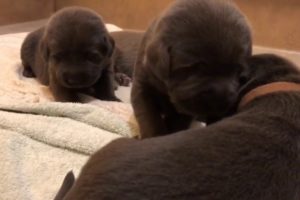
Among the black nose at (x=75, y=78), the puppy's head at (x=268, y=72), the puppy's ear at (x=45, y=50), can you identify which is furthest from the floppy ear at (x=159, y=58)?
the puppy's ear at (x=45, y=50)

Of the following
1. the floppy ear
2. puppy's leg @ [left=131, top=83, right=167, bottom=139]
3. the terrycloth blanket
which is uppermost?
the floppy ear

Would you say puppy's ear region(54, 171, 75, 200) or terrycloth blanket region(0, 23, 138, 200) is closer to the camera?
puppy's ear region(54, 171, 75, 200)

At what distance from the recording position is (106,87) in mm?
2463

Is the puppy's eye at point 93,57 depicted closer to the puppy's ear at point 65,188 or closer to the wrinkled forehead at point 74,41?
the wrinkled forehead at point 74,41

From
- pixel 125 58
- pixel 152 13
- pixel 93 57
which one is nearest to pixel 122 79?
pixel 125 58

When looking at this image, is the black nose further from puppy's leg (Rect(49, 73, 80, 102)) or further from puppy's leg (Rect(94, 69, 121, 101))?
puppy's leg (Rect(94, 69, 121, 101))

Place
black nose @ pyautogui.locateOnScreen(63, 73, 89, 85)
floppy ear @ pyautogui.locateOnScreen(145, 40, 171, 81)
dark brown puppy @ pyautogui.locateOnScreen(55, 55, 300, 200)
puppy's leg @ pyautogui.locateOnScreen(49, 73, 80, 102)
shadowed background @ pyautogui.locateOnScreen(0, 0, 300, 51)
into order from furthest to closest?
shadowed background @ pyautogui.locateOnScreen(0, 0, 300, 51) < puppy's leg @ pyautogui.locateOnScreen(49, 73, 80, 102) < black nose @ pyautogui.locateOnScreen(63, 73, 89, 85) < floppy ear @ pyautogui.locateOnScreen(145, 40, 171, 81) < dark brown puppy @ pyautogui.locateOnScreen(55, 55, 300, 200)

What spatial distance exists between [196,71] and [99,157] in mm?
501

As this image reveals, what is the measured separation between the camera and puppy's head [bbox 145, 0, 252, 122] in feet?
5.02

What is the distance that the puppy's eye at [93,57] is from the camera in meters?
2.28

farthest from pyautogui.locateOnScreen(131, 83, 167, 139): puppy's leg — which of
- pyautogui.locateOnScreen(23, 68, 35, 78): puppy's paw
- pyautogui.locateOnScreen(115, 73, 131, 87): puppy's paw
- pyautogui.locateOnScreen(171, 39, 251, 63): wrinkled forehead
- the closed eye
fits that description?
pyautogui.locateOnScreen(23, 68, 35, 78): puppy's paw

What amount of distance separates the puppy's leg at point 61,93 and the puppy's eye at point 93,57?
0.19m

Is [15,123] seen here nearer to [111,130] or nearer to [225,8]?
[111,130]

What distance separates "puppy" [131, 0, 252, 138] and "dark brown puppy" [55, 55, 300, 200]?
28cm
